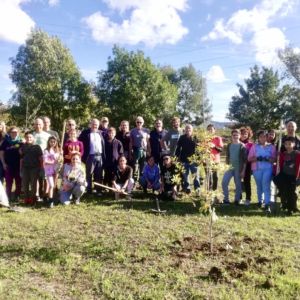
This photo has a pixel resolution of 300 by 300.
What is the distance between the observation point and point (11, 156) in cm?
987

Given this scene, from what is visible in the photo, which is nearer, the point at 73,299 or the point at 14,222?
the point at 73,299

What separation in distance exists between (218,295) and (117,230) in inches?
118

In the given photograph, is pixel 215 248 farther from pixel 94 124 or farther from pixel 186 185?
pixel 94 124

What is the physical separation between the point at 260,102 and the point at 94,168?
1622 inches

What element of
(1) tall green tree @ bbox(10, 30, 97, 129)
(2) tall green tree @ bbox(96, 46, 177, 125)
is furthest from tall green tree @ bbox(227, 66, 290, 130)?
(1) tall green tree @ bbox(10, 30, 97, 129)

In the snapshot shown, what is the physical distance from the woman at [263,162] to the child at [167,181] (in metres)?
2.05

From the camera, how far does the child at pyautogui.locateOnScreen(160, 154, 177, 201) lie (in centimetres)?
1009

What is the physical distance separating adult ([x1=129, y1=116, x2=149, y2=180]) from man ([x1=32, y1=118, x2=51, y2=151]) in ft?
7.80

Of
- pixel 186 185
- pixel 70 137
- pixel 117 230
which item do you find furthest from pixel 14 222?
pixel 186 185

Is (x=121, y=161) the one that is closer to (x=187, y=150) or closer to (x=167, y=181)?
(x=167, y=181)

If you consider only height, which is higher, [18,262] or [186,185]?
[186,185]

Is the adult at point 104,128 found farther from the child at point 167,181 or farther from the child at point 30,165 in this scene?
the child at point 30,165

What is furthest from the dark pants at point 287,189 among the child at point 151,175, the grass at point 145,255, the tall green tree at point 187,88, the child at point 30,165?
the tall green tree at point 187,88

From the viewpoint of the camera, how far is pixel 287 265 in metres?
5.57
